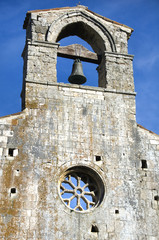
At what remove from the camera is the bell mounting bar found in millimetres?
16953

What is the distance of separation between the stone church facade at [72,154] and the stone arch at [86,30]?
0.07 m

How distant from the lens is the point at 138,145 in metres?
15.4

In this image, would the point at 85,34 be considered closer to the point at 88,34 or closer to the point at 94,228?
the point at 88,34

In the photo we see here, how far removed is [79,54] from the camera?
17094 mm

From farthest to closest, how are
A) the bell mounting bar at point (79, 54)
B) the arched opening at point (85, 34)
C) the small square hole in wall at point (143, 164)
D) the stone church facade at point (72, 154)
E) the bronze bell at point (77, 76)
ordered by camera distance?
the arched opening at point (85, 34)
the bell mounting bar at point (79, 54)
the bronze bell at point (77, 76)
the small square hole in wall at point (143, 164)
the stone church facade at point (72, 154)

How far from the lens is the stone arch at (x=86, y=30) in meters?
17.1

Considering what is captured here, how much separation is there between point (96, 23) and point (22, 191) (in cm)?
638

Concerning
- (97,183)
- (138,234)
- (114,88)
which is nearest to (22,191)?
(97,183)

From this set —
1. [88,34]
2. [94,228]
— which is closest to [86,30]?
[88,34]

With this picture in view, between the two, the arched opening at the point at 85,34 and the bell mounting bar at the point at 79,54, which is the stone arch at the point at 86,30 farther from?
the bell mounting bar at the point at 79,54

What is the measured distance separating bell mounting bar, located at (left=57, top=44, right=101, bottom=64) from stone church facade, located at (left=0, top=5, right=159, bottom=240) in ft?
0.12

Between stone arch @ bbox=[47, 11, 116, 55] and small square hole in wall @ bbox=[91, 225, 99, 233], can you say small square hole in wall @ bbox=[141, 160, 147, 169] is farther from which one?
stone arch @ bbox=[47, 11, 116, 55]

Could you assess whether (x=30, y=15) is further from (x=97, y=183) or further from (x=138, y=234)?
(x=138, y=234)

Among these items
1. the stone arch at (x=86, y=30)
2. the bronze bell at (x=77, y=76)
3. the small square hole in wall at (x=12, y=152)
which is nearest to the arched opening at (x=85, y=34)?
the stone arch at (x=86, y=30)
